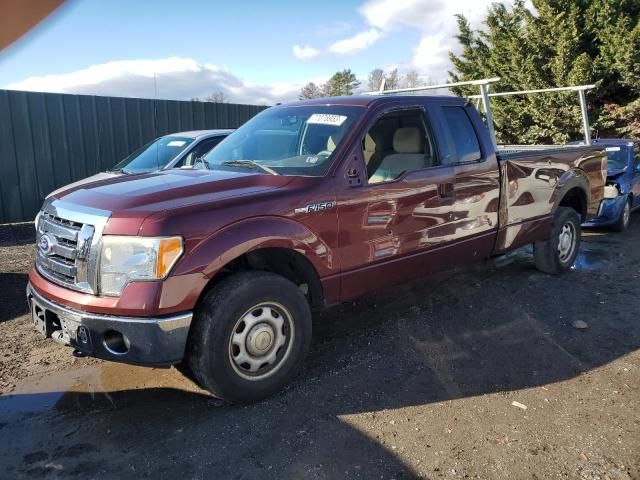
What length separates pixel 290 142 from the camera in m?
4.20

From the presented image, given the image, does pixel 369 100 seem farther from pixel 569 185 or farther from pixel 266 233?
pixel 569 185

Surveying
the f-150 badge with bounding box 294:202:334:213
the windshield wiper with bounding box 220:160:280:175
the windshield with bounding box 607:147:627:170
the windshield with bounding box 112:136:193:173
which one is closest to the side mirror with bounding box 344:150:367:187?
the f-150 badge with bounding box 294:202:334:213

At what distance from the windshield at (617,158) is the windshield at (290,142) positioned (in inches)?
282

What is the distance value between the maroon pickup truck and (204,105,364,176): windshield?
1 cm

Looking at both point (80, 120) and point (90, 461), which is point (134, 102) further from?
point (90, 461)

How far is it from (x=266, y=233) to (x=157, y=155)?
19.1ft

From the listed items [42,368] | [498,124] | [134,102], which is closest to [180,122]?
[134,102]

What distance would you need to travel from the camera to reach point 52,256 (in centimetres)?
332

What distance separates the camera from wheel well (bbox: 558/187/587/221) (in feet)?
20.9

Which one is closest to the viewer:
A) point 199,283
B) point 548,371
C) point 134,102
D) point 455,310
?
point 199,283

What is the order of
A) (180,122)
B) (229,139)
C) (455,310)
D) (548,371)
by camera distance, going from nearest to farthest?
(548,371) → (229,139) → (455,310) → (180,122)

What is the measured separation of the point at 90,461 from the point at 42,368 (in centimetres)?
147

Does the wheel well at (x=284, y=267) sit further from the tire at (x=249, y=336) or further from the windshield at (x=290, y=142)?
the windshield at (x=290, y=142)

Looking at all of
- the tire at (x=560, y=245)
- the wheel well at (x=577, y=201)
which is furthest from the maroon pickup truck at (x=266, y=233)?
the wheel well at (x=577, y=201)
